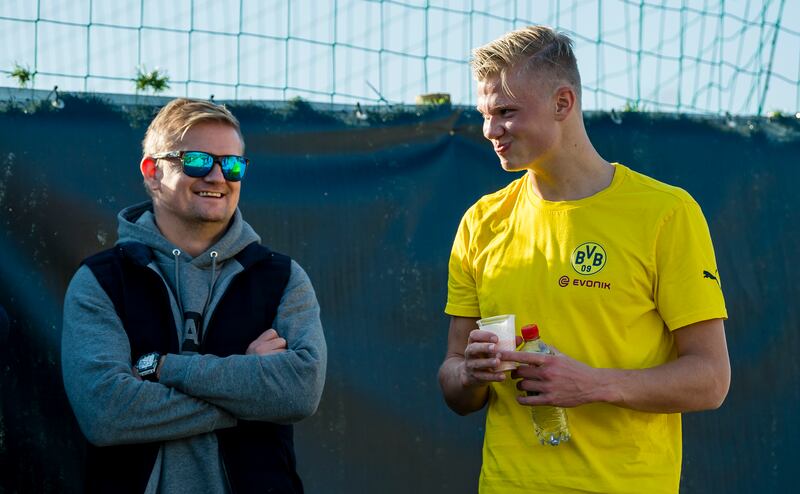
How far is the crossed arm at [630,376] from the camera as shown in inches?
109

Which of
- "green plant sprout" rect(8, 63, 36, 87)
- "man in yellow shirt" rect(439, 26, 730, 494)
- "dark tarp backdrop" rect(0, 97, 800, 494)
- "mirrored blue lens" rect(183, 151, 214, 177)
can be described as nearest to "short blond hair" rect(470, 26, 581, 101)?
"man in yellow shirt" rect(439, 26, 730, 494)

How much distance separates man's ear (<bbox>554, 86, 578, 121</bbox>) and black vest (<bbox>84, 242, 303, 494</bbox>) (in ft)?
3.38

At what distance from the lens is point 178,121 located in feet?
11.0

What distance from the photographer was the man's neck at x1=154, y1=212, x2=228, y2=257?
11.0 ft

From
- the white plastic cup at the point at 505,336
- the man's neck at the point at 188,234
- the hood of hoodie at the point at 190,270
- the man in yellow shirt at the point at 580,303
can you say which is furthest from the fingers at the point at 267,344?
the white plastic cup at the point at 505,336

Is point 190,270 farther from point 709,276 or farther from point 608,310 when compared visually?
point 709,276

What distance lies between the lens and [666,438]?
2953 millimetres

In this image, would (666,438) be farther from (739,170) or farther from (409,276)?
(739,170)

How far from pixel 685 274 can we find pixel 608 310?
0.23m

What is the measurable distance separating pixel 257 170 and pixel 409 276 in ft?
2.40

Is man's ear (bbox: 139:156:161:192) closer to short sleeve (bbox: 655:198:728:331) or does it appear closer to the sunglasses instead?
the sunglasses

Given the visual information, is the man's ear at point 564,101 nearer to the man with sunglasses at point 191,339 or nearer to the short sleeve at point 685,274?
the short sleeve at point 685,274

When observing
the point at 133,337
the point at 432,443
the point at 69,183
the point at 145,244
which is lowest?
the point at 432,443

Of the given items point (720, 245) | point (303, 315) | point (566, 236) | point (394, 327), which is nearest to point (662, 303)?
point (566, 236)
